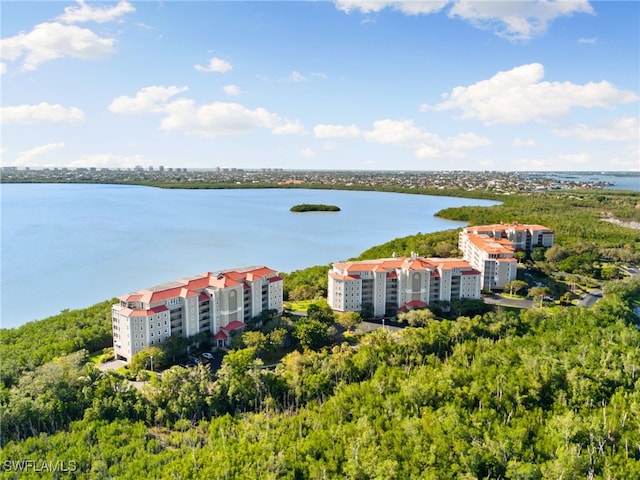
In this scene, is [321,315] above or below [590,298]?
above

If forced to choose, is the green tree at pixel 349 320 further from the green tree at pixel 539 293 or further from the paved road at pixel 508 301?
the green tree at pixel 539 293

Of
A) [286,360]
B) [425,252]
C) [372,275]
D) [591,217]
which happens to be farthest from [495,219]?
[286,360]

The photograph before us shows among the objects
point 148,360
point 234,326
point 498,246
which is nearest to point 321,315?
point 234,326

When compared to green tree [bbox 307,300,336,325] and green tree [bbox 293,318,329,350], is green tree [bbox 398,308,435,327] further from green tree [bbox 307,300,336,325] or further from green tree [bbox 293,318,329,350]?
green tree [bbox 293,318,329,350]

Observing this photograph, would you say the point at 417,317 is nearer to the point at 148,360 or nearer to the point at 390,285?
the point at 390,285

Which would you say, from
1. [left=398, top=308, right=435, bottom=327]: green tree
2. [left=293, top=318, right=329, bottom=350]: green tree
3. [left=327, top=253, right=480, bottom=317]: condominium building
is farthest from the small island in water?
[left=293, top=318, right=329, bottom=350]: green tree

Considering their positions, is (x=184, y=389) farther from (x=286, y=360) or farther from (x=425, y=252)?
(x=425, y=252)

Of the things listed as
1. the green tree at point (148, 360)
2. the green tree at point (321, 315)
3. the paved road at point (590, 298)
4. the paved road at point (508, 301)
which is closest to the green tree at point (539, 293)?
the paved road at point (508, 301)
